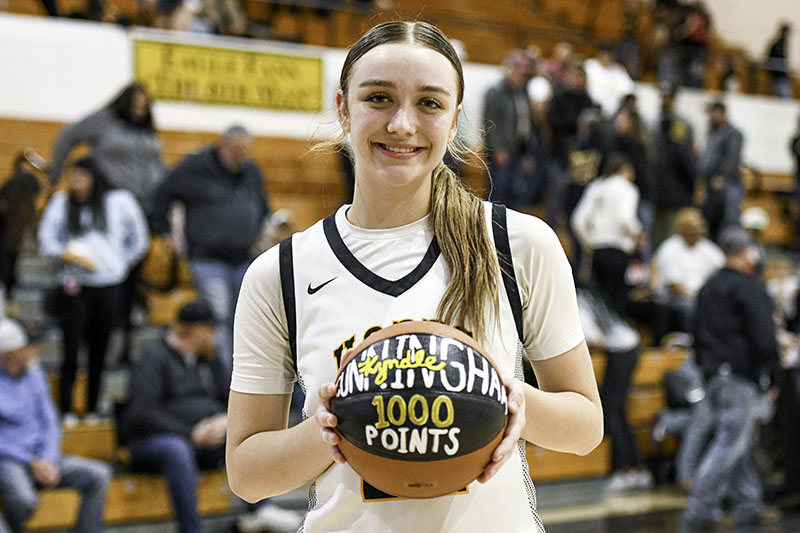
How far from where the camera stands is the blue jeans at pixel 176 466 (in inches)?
225

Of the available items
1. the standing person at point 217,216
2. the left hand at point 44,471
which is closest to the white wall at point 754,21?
the standing person at point 217,216

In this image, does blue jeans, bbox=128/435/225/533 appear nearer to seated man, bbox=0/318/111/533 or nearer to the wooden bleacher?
seated man, bbox=0/318/111/533

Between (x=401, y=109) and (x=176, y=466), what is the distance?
4510 millimetres

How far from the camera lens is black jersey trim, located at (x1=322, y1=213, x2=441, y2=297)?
178 centimetres

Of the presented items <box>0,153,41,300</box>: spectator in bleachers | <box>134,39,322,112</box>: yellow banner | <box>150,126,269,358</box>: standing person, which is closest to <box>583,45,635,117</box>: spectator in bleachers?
<box>134,39,322,112</box>: yellow banner

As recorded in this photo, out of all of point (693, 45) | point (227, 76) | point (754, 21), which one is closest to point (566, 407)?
point (227, 76)

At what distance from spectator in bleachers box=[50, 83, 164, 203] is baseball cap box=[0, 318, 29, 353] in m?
1.91

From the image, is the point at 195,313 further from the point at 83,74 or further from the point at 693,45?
the point at 693,45

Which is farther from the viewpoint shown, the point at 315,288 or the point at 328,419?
the point at 315,288

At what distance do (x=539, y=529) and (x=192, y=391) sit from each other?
4543 millimetres

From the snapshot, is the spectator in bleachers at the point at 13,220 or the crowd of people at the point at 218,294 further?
the spectator in bleachers at the point at 13,220

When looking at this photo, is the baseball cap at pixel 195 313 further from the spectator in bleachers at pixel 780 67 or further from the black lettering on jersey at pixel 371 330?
the spectator in bleachers at pixel 780 67

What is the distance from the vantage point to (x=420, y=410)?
1495 mm

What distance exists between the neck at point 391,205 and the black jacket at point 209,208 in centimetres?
523
